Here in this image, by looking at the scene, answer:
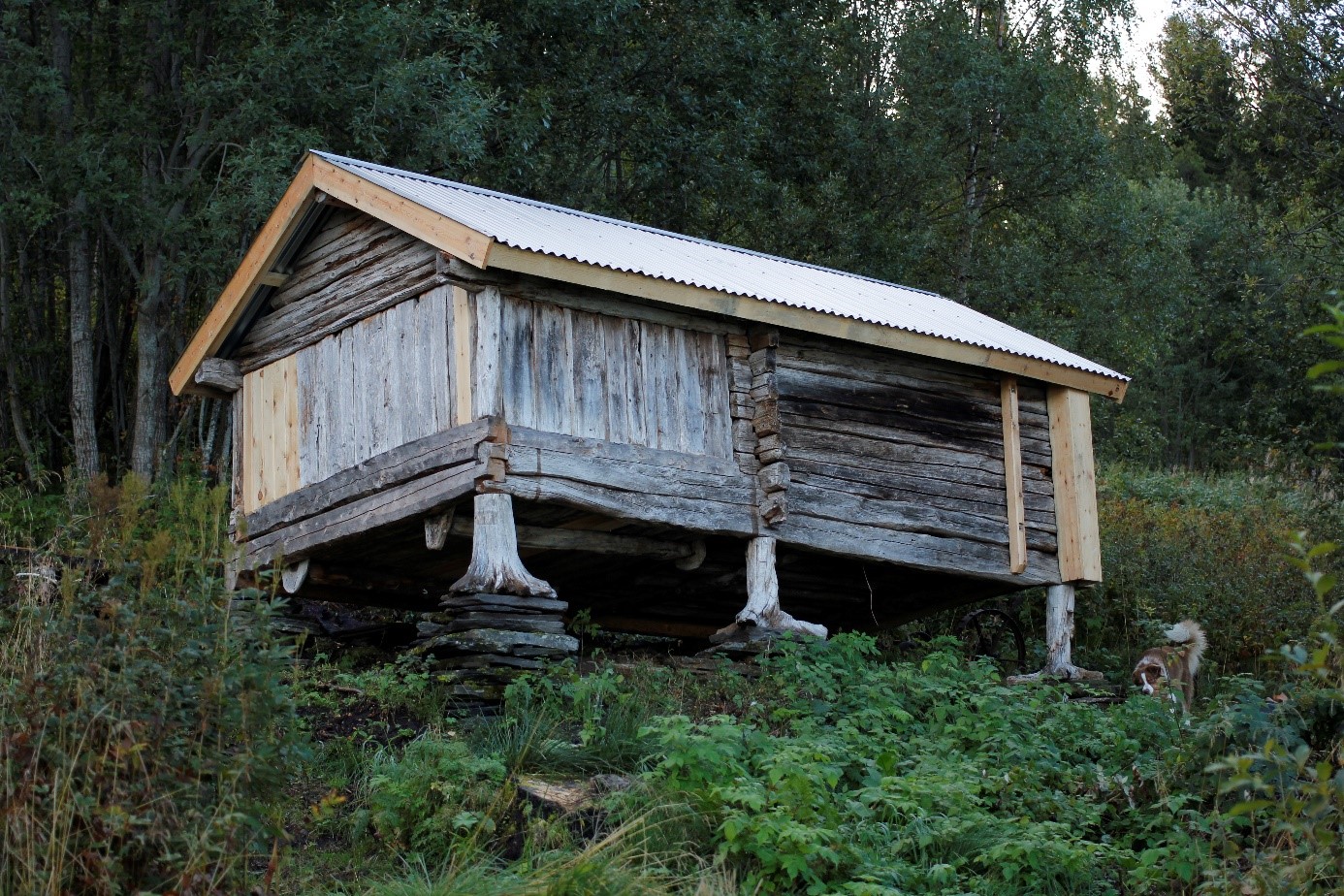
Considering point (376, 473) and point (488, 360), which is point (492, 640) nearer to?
point (488, 360)

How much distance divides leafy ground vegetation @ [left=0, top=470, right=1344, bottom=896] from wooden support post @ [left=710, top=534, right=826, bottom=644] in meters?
0.45

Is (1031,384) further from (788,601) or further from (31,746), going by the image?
(31,746)

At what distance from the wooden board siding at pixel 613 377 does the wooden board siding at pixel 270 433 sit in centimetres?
259

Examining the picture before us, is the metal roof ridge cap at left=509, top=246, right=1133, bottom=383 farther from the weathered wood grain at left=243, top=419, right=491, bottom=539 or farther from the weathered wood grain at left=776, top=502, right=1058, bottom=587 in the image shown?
the weathered wood grain at left=776, top=502, right=1058, bottom=587

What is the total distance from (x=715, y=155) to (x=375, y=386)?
38.7 feet

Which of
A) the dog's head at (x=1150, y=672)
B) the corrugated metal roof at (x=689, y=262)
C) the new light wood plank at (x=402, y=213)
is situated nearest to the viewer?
the new light wood plank at (x=402, y=213)

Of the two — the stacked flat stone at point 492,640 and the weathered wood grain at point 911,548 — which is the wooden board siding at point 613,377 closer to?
the weathered wood grain at point 911,548

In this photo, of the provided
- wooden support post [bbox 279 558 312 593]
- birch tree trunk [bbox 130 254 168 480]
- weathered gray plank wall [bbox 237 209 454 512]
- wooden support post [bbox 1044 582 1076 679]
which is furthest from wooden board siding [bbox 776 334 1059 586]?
birch tree trunk [bbox 130 254 168 480]

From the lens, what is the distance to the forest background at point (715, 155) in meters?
16.1

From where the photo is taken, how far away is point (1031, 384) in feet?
44.9

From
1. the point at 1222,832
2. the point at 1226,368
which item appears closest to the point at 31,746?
the point at 1222,832

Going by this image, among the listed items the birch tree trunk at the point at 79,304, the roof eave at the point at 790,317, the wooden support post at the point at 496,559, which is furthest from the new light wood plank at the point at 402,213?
the birch tree trunk at the point at 79,304

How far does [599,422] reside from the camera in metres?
10.8

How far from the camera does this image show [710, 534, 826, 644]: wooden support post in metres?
11.4
